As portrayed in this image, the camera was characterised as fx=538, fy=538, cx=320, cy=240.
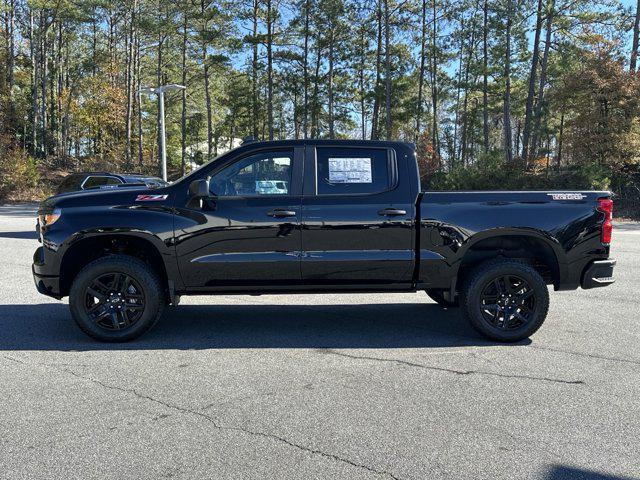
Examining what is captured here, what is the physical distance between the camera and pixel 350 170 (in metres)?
5.33

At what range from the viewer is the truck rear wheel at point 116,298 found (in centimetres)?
512

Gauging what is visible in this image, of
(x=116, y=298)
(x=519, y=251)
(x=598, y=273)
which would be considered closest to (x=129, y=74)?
(x=116, y=298)

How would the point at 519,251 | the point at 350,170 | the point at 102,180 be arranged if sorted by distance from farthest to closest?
the point at 102,180, the point at 519,251, the point at 350,170

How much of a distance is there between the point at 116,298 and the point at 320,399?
8.04ft

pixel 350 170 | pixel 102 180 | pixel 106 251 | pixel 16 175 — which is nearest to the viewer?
pixel 350 170

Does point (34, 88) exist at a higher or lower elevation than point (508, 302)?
higher

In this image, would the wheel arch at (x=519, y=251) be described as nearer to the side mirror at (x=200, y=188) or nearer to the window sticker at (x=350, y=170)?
the window sticker at (x=350, y=170)

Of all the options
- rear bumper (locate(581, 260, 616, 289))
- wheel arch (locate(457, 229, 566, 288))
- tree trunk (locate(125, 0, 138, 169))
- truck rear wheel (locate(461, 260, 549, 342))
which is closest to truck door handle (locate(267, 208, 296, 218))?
wheel arch (locate(457, 229, 566, 288))

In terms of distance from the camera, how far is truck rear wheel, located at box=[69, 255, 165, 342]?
5117 millimetres

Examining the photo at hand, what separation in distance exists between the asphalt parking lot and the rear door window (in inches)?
59.6

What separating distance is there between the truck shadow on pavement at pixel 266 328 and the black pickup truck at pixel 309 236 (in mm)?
354

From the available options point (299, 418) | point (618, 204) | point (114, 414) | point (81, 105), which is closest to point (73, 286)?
point (114, 414)

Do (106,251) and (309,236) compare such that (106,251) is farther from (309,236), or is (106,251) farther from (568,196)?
(568,196)

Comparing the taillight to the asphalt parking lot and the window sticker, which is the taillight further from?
the window sticker
